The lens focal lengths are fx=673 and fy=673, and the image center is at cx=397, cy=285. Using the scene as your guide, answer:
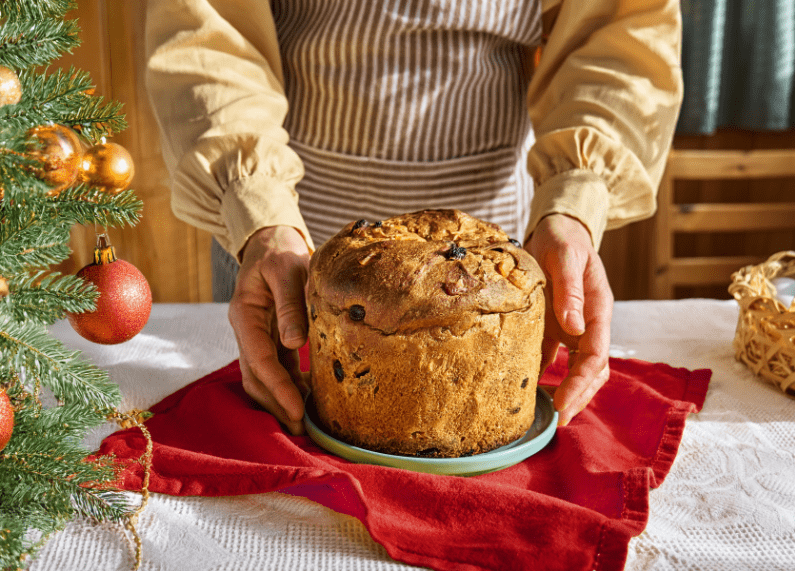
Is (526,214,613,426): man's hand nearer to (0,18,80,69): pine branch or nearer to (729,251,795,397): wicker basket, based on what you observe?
(729,251,795,397): wicker basket

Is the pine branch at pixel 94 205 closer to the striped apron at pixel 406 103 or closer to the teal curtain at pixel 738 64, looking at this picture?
the striped apron at pixel 406 103

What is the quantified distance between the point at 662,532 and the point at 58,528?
1.79 feet

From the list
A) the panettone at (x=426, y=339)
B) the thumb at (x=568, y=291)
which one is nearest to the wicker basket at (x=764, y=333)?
the thumb at (x=568, y=291)

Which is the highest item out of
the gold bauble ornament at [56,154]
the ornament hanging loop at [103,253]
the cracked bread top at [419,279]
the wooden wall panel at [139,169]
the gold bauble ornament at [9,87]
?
the gold bauble ornament at [9,87]

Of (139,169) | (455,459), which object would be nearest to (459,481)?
(455,459)

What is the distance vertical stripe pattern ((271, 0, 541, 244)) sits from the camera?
1203 mm

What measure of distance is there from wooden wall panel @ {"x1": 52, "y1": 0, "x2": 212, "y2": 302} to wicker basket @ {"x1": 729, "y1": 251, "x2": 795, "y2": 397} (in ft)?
6.17

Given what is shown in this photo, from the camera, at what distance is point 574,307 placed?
2.72 feet

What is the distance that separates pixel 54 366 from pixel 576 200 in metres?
0.74

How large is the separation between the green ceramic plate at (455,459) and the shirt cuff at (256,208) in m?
0.30

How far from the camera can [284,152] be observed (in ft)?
→ 3.53

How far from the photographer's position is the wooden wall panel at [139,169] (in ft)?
7.41

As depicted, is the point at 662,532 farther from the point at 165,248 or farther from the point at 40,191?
the point at 165,248

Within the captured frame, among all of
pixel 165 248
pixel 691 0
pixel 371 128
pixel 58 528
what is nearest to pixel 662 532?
pixel 58 528
